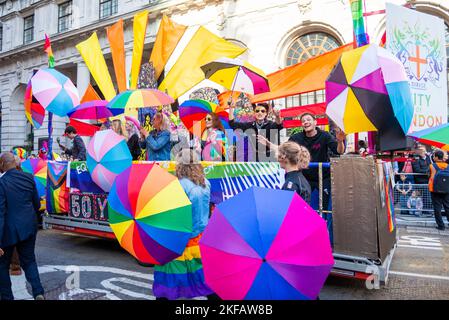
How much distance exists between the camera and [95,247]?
21.8 ft

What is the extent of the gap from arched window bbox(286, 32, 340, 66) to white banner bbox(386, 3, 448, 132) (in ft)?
31.9

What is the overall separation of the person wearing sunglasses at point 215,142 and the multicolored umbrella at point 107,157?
1.81 m

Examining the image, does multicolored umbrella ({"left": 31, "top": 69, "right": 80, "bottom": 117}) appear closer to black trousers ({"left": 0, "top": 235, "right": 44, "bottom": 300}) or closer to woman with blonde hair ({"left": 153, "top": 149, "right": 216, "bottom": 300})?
black trousers ({"left": 0, "top": 235, "right": 44, "bottom": 300})

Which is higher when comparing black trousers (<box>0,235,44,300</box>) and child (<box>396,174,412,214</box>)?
child (<box>396,174,412,214</box>)

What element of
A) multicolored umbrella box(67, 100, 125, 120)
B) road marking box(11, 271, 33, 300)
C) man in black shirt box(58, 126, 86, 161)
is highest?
multicolored umbrella box(67, 100, 125, 120)

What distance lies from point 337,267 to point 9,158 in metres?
4.06

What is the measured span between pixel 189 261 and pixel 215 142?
3.70m

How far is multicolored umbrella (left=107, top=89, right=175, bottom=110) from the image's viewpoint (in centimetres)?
560

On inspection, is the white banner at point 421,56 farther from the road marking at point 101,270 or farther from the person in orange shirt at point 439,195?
the road marking at point 101,270

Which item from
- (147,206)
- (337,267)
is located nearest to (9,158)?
(147,206)

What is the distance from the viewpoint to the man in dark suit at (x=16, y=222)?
380cm

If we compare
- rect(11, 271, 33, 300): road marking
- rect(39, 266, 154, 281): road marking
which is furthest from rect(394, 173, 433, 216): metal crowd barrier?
rect(11, 271, 33, 300): road marking

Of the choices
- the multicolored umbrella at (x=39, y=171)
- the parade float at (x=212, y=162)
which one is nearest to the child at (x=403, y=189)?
the parade float at (x=212, y=162)

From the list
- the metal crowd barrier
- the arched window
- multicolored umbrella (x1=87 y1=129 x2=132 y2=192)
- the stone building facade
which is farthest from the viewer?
the arched window
